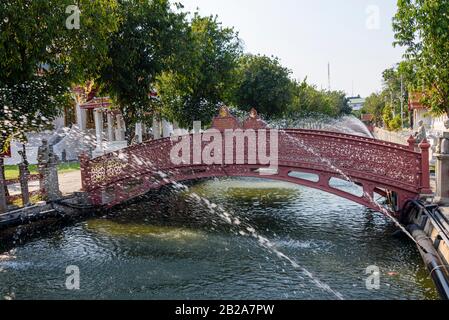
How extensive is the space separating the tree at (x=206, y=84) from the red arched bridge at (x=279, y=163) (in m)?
11.0

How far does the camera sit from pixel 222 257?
38.3 feet

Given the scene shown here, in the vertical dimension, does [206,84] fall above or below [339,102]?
below

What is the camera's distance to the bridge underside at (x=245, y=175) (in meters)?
13.2

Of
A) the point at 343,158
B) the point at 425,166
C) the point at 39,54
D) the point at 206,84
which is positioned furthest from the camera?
the point at 206,84

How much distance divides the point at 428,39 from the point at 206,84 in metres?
14.2

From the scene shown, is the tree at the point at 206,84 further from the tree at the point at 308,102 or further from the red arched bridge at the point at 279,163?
the tree at the point at 308,102

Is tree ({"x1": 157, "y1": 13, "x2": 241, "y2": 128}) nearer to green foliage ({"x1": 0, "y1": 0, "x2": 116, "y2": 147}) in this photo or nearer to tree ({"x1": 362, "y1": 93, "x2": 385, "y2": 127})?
green foliage ({"x1": 0, "y1": 0, "x2": 116, "y2": 147})

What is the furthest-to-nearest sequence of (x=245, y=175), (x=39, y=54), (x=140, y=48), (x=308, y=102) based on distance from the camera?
(x=308, y=102) → (x=140, y=48) → (x=245, y=175) → (x=39, y=54)

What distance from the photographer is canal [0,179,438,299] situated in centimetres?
951

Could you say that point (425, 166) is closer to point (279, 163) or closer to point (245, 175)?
point (279, 163)

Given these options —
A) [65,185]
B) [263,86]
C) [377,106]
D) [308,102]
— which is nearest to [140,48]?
[65,185]

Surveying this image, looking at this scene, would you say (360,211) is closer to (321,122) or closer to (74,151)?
(74,151)

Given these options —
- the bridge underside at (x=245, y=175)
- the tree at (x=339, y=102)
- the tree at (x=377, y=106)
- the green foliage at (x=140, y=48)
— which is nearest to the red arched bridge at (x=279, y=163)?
the bridge underside at (x=245, y=175)

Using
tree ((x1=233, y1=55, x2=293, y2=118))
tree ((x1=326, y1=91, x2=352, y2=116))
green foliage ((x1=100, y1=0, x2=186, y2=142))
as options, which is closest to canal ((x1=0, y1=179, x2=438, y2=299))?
green foliage ((x1=100, y1=0, x2=186, y2=142))
